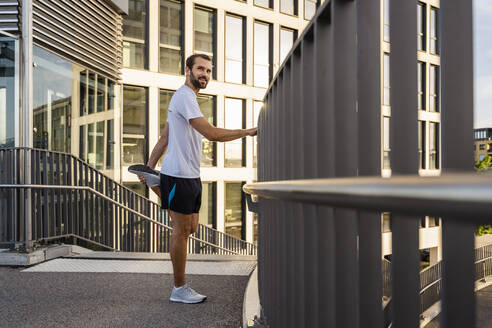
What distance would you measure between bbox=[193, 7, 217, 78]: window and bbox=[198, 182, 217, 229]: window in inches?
169

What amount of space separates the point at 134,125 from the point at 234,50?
5.07 meters

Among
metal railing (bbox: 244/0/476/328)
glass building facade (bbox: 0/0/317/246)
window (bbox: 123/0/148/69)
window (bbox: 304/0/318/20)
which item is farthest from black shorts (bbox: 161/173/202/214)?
window (bbox: 304/0/318/20)

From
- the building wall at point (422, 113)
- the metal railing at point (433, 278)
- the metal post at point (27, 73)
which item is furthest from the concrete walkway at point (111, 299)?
the building wall at point (422, 113)

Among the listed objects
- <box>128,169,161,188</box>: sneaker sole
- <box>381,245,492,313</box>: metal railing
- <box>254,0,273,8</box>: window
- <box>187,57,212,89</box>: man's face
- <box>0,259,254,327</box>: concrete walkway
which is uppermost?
<box>254,0,273,8</box>: window

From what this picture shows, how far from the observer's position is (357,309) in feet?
3.29

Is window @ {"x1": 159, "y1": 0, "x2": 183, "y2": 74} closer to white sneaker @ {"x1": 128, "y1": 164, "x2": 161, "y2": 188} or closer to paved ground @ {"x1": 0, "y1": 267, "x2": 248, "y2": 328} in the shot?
paved ground @ {"x1": 0, "y1": 267, "x2": 248, "y2": 328}

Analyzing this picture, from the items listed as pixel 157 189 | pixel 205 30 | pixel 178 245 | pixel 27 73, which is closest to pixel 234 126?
pixel 205 30

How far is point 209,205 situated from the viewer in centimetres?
1603

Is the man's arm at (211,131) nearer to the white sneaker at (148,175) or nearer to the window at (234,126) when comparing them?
the white sneaker at (148,175)

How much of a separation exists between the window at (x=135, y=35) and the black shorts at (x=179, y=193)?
11.9 metres

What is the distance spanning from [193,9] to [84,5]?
8.24 meters

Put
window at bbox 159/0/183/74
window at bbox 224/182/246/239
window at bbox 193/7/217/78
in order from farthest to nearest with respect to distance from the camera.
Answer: window at bbox 224/182/246/239
window at bbox 193/7/217/78
window at bbox 159/0/183/74

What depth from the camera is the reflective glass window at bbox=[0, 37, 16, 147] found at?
567cm

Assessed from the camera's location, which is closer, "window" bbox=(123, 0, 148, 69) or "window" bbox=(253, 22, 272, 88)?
"window" bbox=(123, 0, 148, 69)
